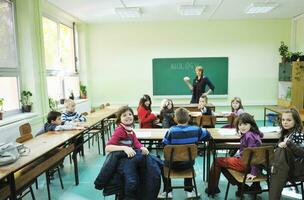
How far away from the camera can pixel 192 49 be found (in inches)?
292

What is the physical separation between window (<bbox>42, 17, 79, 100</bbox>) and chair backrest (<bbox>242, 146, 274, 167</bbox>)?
15.6 ft

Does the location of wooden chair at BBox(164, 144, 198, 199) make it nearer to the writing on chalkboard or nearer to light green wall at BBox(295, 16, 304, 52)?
the writing on chalkboard

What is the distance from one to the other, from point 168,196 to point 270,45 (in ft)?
20.5

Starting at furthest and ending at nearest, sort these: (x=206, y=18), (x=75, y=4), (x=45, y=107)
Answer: (x=206, y=18) < (x=75, y=4) < (x=45, y=107)

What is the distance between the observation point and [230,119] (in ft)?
13.5

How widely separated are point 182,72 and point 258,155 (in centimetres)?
531

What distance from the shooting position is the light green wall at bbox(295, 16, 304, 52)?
680 centimetres

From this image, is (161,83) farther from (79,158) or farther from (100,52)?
(79,158)

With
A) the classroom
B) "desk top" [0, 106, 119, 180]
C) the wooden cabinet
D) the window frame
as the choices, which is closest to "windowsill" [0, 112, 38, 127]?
the classroom

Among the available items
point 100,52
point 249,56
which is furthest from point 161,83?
point 249,56

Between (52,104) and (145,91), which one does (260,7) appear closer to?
(145,91)

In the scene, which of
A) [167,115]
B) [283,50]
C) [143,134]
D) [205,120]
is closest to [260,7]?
[283,50]

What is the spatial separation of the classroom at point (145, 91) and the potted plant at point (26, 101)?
2 cm

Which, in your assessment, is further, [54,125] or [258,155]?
[54,125]
